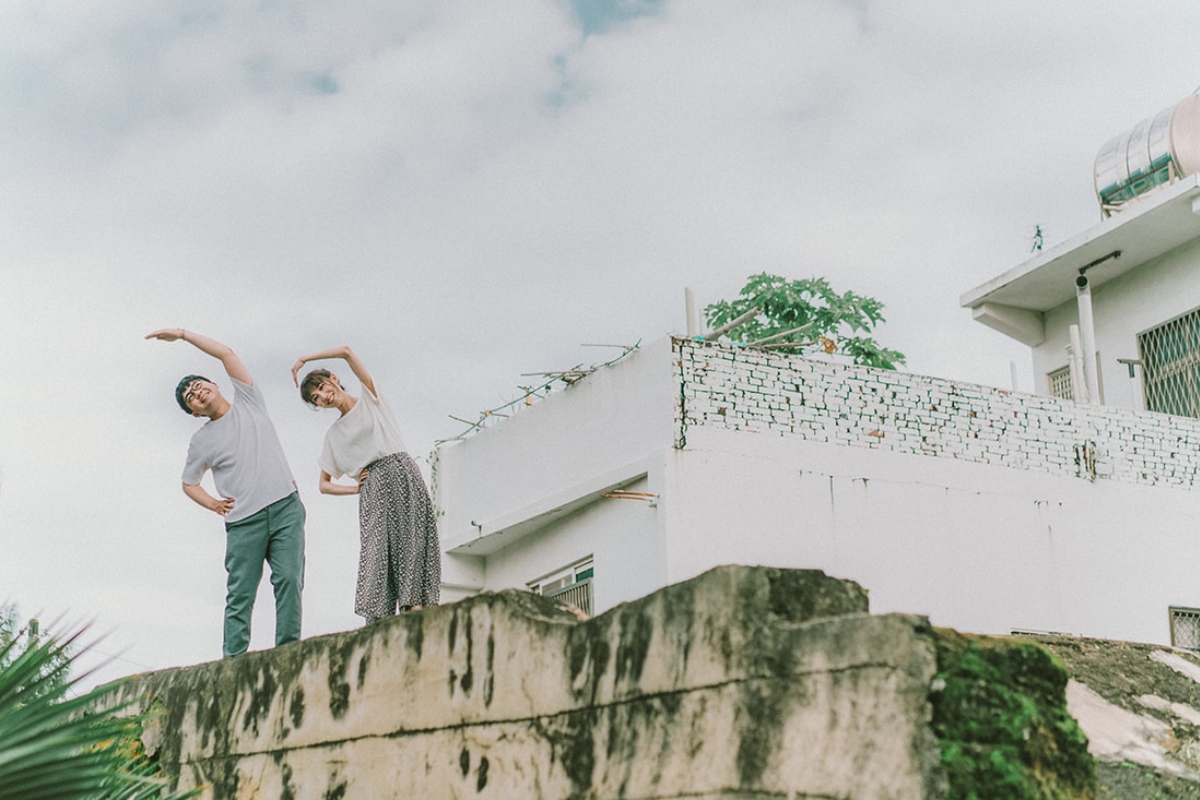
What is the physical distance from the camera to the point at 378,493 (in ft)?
20.2

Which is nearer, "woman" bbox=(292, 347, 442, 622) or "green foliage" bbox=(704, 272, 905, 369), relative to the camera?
"woman" bbox=(292, 347, 442, 622)

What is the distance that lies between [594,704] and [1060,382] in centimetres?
1377

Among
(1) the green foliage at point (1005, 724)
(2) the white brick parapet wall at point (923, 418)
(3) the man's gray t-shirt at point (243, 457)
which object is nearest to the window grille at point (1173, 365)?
(2) the white brick parapet wall at point (923, 418)

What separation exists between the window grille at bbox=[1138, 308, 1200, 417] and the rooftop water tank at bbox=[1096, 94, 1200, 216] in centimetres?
139

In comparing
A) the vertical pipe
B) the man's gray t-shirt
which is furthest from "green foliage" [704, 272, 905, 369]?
the man's gray t-shirt

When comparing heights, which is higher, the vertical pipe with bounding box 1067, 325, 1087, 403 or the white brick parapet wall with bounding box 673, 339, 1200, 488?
the vertical pipe with bounding box 1067, 325, 1087, 403

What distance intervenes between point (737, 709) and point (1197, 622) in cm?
1154

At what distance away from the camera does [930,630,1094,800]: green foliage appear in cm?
326

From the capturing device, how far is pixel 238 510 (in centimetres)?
628

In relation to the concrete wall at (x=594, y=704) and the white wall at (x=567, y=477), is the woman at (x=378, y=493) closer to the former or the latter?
the concrete wall at (x=594, y=704)

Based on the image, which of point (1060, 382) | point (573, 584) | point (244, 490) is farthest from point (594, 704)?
point (1060, 382)

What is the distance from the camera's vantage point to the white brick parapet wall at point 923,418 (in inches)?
473

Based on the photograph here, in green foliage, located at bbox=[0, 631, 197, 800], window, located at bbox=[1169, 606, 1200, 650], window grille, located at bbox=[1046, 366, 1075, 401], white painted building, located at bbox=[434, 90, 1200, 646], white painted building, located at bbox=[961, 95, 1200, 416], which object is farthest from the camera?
window grille, located at bbox=[1046, 366, 1075, 401]

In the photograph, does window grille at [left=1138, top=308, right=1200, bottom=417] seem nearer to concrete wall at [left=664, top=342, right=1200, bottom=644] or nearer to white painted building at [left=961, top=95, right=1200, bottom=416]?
white painted building at [left=961, top=95, right=1200, bottom=416]
